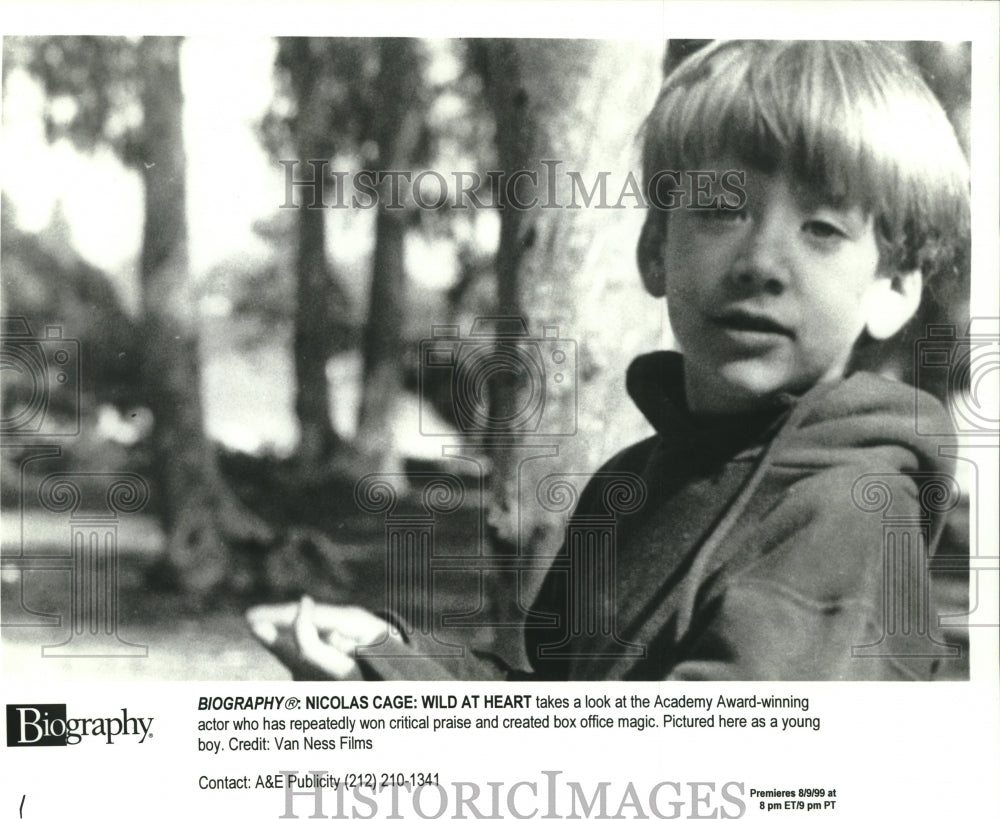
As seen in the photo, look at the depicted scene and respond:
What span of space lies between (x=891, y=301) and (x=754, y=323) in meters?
0.53

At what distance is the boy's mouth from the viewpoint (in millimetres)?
4750

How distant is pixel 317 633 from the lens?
4.80 meters

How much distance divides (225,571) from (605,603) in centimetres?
140

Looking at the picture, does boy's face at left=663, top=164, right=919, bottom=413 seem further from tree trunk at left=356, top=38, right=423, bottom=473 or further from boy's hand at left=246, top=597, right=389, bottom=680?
boy's hand at left=246, top=597, right=389, bottom=680

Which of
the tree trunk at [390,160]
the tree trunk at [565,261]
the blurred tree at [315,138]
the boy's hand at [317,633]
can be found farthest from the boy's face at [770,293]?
the boy's hand at [317,633]

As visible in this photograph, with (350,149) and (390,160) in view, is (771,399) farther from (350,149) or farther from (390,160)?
(350,149)

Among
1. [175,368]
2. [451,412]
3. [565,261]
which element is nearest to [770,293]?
[565,261]

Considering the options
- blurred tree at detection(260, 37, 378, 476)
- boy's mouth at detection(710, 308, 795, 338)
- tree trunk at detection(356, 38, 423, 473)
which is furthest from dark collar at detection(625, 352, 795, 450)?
blurred tree at detection(260, 37, 378, 476)

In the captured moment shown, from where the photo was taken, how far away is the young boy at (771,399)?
4.74 m

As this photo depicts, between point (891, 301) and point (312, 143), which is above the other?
point (312, 143)

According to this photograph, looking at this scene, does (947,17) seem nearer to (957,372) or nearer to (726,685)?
(957,372)

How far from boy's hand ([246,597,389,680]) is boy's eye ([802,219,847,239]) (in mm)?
2103

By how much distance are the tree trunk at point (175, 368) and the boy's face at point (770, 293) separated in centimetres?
175

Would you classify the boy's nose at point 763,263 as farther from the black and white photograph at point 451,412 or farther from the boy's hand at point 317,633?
the boy's hand at point 317,633
